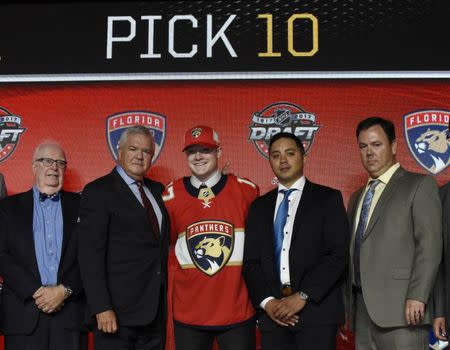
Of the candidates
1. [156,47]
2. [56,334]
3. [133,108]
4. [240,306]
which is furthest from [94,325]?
[156,47]

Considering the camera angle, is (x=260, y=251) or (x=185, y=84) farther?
(x=185, y=84)

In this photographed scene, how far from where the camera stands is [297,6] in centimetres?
358

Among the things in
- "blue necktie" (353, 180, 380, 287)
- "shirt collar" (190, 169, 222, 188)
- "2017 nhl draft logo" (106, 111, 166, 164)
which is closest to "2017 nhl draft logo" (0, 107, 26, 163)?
"2017 nhl draft logo" (106, 111, 166, 164)

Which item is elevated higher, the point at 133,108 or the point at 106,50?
the point at 106,50

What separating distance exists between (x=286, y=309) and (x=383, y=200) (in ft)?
2.02

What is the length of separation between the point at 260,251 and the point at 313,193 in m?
0.34

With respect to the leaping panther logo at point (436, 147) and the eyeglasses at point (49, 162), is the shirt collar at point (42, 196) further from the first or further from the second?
the leaping panther logo at point (436, 147)

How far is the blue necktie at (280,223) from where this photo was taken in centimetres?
251

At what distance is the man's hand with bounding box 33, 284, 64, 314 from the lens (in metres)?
2.60

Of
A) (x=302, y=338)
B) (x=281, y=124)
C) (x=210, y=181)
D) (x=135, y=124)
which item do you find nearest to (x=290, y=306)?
(x=302, y=338)

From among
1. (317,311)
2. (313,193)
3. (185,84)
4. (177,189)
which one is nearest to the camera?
(317,311)

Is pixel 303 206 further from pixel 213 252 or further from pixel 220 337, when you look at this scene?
pixel 220 337

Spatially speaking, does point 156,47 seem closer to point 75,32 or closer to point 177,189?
point 75,32

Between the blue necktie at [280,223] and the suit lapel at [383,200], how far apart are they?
0.35 meters
